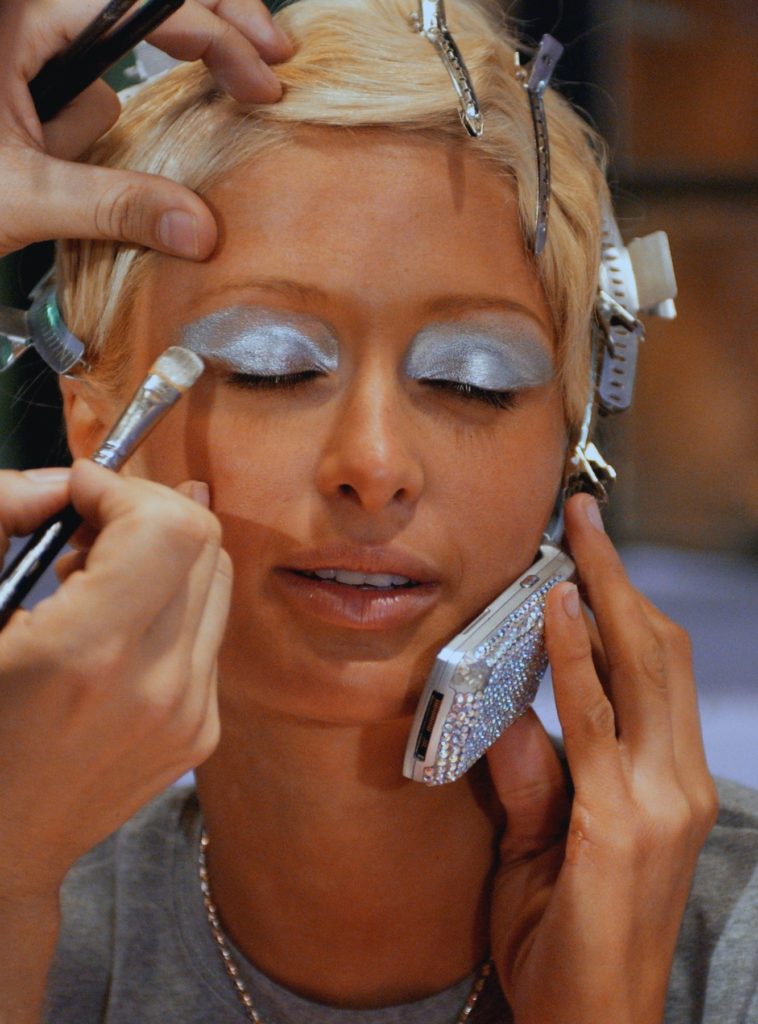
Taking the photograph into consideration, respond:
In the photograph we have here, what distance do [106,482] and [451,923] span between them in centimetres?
58

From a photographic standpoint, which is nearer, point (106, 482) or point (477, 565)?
point (106, 482)

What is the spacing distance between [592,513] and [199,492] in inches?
15.0

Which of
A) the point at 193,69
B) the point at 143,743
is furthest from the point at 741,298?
the point at 143,743

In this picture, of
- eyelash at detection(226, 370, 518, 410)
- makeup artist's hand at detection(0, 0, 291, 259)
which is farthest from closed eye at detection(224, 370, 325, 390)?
makeup artist's hand at detection(0, 0, 291, 259)

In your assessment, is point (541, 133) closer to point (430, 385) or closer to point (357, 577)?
point (430, 385)

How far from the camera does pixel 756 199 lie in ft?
8.35

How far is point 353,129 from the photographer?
112cm

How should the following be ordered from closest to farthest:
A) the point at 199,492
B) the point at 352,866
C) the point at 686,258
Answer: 1. the point at 199,492
2. the point at 352,866
3. the point at 686,258

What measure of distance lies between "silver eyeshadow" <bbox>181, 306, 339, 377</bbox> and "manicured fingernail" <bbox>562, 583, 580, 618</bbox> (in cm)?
28

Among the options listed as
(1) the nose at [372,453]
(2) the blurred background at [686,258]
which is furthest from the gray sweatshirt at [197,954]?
(2) the blurred background at [686,258]

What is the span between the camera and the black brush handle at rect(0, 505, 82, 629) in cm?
88

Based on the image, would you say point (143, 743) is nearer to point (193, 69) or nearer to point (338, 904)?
point (338, 904)

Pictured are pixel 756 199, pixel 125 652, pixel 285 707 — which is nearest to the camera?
pixel 125 652

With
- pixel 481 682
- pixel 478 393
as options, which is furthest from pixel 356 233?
pixel 481 682
